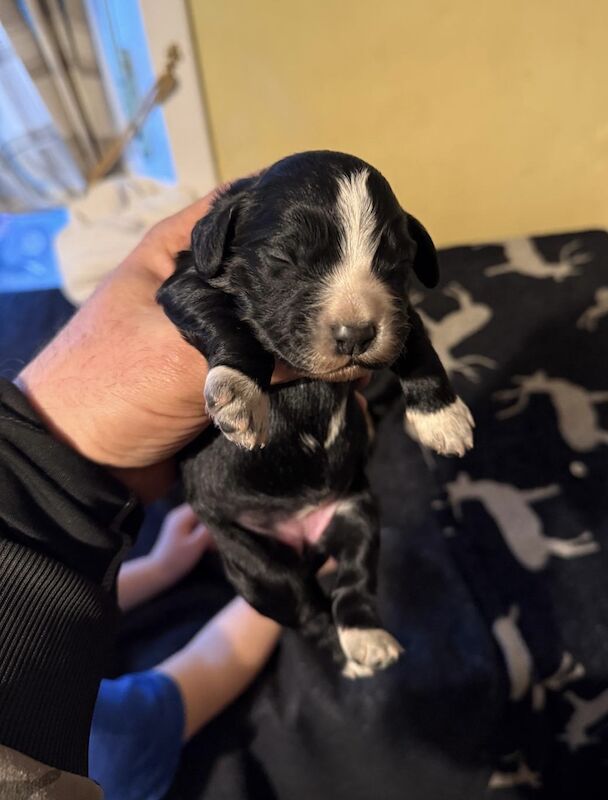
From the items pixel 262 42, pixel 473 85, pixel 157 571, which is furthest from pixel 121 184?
pixel 157 571

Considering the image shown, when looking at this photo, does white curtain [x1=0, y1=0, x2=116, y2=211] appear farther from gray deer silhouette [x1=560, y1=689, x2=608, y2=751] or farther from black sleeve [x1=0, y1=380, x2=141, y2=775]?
gray deer silhouette [x1=560, y1=689, x2=608, y2=751]

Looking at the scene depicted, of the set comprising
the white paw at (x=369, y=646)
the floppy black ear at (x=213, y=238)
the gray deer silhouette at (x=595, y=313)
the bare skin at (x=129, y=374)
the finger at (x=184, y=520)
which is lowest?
the finger at (x=184, y=520)

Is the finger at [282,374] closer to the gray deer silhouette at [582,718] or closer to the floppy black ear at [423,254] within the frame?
the floppy black ear at [423,254]

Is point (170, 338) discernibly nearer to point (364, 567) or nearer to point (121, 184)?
point (364, 567)

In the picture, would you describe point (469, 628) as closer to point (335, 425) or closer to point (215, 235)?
point (335, 425)

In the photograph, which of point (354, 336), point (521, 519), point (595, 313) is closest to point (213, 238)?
point (354, 336)

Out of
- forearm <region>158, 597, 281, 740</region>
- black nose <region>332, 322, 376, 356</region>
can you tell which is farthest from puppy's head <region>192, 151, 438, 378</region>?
forearm <region>158, 597, 281, 740</region>

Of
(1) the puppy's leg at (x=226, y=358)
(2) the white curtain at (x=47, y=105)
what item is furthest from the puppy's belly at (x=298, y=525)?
(2) the white curtain at (x=47, y=105)
